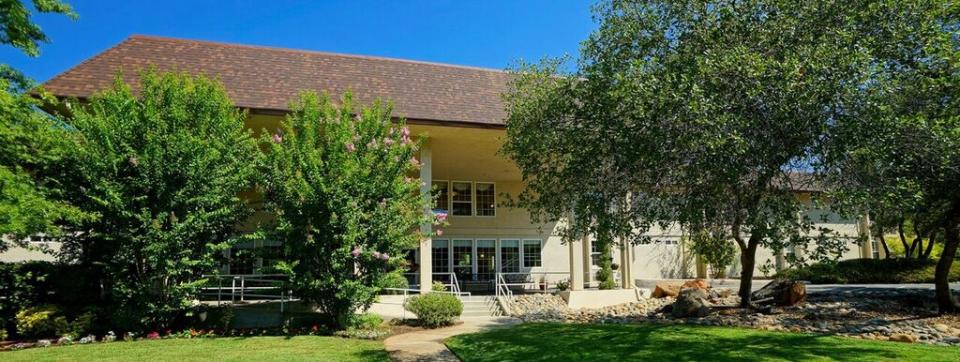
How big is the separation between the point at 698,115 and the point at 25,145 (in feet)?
39.8

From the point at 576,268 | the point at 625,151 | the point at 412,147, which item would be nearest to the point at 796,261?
the point at 625,151

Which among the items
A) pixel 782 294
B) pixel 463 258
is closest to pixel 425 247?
pixel 463 258

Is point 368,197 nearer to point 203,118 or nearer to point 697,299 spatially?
point 203,118

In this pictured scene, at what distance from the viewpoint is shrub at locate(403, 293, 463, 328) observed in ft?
43.1

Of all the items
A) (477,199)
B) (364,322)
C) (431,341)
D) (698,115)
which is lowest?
(431,341)

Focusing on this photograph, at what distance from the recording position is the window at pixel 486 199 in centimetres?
2353

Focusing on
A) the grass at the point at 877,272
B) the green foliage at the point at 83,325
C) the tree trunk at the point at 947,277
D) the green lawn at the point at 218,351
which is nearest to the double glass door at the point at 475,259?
the grass at the point at 877,272

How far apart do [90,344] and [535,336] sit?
810 centimetres

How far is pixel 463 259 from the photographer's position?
2292 cm

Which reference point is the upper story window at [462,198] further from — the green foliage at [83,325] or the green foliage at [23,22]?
the green foliage at [23,22]

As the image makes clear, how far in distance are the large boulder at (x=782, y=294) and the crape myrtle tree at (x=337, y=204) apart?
359 inches

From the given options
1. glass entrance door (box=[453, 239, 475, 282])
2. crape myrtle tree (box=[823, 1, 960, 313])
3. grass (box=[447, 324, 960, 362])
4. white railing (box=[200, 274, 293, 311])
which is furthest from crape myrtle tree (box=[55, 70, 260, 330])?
glass entrance door (box=[453, 239, 475, 282])

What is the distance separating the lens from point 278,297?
15.3 metres

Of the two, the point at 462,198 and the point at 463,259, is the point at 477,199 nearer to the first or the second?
the point at 462,198
